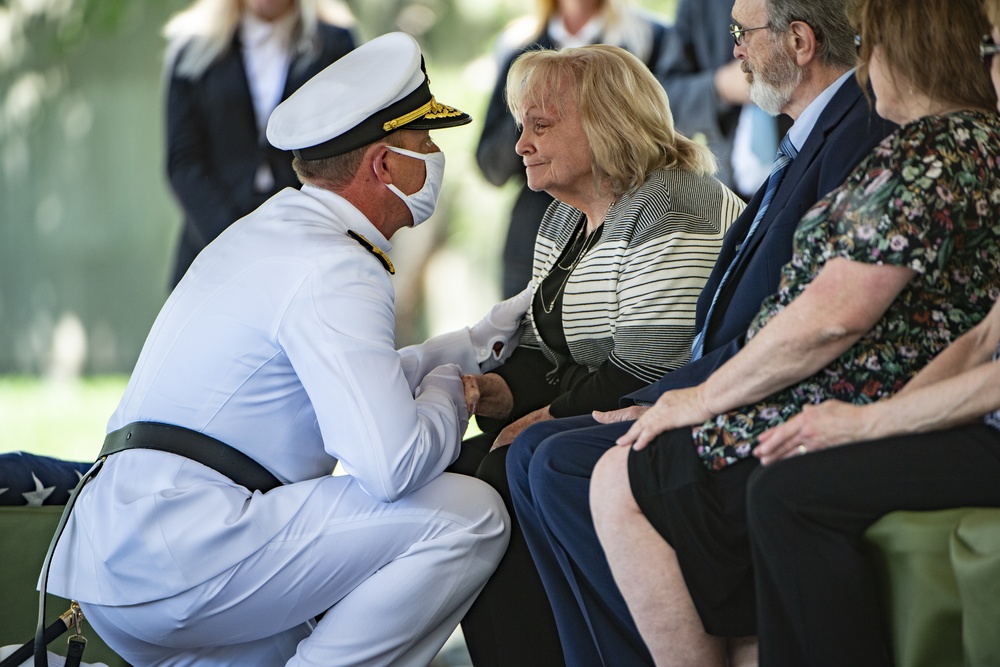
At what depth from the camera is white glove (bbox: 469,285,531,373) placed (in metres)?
3.07

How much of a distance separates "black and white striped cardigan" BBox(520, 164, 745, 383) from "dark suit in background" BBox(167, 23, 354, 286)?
186cm

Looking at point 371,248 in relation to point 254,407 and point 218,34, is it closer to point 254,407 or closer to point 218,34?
point 254,407

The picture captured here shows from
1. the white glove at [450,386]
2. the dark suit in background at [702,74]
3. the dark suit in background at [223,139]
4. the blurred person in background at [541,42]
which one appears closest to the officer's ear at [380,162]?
the white glove at [450,386]

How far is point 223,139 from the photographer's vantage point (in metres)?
4.41

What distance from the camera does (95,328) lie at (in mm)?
6645

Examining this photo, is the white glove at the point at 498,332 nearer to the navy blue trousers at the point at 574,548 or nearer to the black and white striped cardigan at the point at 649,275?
the black and white striped cardigan at the point at 649,275

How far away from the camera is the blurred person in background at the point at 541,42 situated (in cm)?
412

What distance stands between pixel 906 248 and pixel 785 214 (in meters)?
0.46

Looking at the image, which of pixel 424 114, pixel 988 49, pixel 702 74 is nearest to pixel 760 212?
pixel 988 49

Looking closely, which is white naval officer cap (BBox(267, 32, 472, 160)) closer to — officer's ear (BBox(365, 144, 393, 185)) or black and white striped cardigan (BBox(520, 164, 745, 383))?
officer's ear (BBox(365, 144, 393, 185))

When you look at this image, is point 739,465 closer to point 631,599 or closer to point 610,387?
point 631,599

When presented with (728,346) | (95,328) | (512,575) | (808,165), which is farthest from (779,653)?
(95,328)

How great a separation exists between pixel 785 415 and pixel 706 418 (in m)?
0.14

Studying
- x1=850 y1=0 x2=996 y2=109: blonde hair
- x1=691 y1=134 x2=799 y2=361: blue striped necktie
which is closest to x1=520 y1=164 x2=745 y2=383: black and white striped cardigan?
x1=691 y1=134 x2=799 y2=361: blue striped necktie
